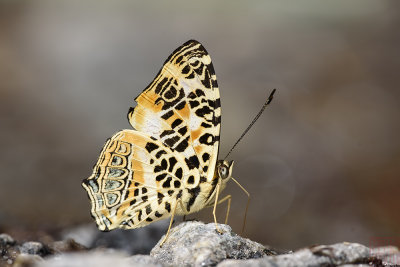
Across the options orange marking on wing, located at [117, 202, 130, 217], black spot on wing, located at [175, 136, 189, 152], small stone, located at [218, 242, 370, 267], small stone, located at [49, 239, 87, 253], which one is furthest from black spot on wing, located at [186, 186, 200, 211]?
small stone, located at [218, 242, 370, 267]

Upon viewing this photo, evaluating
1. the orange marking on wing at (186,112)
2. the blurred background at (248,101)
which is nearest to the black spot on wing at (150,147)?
the orange marking on wing at (186,112)

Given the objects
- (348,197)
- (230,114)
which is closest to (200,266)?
(348,197)

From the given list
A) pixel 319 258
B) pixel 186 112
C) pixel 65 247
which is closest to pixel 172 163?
pixel 186 112

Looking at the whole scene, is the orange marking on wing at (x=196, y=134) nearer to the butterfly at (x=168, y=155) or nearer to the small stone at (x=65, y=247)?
the butterfly at (x=168, y=155)

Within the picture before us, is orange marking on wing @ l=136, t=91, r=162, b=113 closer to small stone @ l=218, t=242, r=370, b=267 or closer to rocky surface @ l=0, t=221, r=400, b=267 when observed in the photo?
rocky surface @ l=0, t=221, r=400, b=267

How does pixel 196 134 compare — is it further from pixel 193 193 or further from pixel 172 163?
pixel 193 193

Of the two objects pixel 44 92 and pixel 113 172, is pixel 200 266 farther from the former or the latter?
pixel 44 92

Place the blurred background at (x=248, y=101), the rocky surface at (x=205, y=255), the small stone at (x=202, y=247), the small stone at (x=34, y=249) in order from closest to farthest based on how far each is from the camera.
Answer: the rocky surface at (x=205, y=255), the small stone at (x=202, y=247), the small stone at (x=34, y=249), the blurred background at (x=248, y=101)
